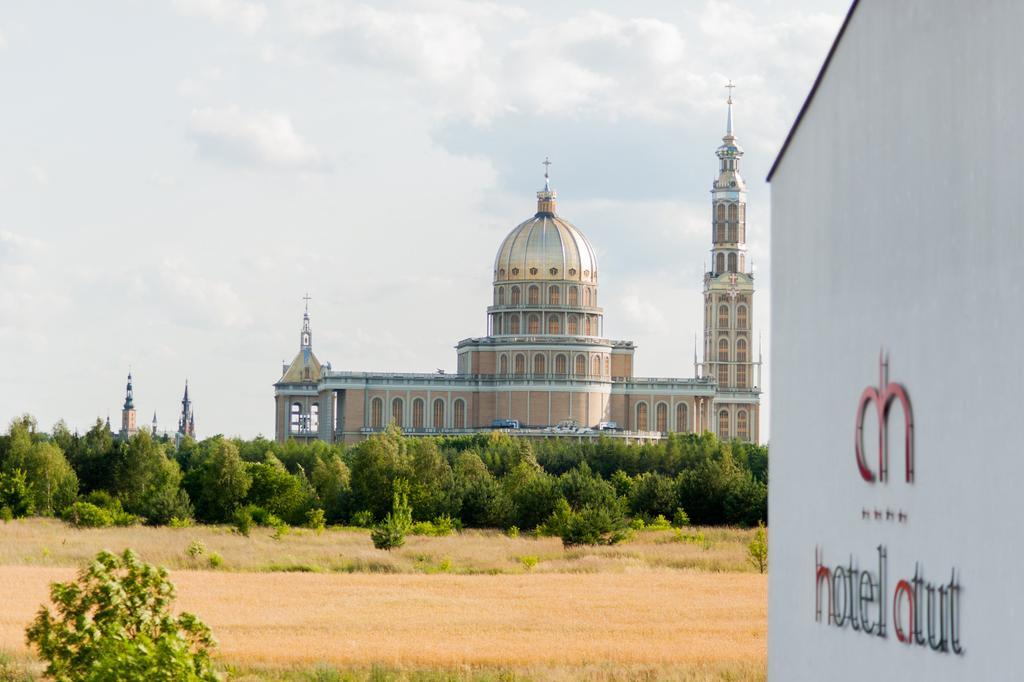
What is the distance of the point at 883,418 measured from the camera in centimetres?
1476

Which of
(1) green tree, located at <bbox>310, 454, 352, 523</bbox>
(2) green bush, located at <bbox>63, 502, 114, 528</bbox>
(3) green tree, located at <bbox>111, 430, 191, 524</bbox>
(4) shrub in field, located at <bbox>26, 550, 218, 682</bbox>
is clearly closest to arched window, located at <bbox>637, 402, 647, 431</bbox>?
(1) green tree, located at <bbox>310, 454, 352, 523</bbox>

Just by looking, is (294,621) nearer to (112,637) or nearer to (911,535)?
(112,637)

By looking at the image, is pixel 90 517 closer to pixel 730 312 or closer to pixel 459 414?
pixel 459 414

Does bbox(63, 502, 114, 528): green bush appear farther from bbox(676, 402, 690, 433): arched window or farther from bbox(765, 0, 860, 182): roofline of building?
bbox(676, 402, 690, 433): arched window

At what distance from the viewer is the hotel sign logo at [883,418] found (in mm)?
14008

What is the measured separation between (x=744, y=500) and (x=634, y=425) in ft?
223

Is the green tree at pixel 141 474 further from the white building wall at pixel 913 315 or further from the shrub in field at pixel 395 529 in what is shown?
the white building wall at pixel 913 315

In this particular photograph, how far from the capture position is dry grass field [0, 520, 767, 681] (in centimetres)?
2617

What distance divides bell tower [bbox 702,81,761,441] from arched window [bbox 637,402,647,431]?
7.68 m

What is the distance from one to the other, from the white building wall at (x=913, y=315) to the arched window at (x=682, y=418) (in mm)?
116253

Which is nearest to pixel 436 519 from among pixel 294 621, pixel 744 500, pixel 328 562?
pixel 744 500

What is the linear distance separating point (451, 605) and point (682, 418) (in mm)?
100314

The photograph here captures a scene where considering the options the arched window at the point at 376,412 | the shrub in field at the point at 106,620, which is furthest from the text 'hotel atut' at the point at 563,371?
the shrub in field at the point at 106,620

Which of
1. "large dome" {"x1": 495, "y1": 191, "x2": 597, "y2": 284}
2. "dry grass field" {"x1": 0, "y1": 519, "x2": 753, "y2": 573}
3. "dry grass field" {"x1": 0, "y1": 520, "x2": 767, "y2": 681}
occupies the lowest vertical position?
"dry grass field" {"x1": 0, "y1": 520, "x2": 767, "y2": 681}
